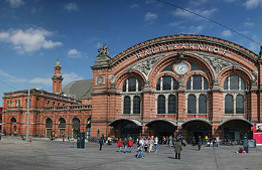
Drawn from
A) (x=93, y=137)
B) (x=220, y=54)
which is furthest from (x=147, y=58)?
(x=93, y=137)

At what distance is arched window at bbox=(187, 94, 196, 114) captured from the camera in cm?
4916

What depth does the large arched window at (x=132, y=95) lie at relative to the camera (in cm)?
5228

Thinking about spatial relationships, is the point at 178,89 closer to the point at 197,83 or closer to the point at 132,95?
the point at 197,83

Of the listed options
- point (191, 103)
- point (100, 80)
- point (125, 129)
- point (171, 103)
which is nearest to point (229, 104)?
point (191, 103)

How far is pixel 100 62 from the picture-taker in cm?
5453

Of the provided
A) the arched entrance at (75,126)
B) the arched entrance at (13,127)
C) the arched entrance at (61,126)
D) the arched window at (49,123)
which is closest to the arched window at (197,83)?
the arched entrance at (75,126)

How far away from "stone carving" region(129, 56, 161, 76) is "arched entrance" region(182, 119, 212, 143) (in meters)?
10.1

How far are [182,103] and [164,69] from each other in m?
6.02

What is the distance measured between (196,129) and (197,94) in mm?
5197

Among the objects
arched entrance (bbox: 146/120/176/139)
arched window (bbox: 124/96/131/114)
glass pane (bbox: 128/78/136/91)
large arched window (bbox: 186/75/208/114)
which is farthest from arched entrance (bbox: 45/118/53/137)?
large arched window (bbox: 186/75/208/114)

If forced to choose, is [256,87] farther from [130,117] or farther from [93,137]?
[93,137]

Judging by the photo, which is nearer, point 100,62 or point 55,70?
point 100,62

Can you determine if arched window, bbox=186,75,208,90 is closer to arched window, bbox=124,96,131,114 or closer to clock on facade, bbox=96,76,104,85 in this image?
arched window, bbox=124,96,131,114

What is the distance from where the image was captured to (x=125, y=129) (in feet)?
174
